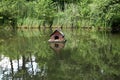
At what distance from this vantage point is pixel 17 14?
42469mm

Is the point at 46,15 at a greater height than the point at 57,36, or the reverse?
the point at 46,15

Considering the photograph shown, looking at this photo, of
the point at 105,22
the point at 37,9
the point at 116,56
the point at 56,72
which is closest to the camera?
the point at 56,72

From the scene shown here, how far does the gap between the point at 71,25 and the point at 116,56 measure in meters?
23.8

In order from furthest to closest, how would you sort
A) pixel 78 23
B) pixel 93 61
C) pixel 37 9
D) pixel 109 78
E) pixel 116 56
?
pixel 37 9 → pixel 78 23 → pixel 116 56 → pixel 93 61 → pixel 109 78

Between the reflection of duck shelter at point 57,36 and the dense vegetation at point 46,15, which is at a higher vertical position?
the dense vegetation at point 46,15

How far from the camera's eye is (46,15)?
4097 centimetres

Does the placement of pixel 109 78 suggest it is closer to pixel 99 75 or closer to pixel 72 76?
pixel 99 75

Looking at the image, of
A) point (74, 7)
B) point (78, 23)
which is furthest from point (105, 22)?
point (74, 7)

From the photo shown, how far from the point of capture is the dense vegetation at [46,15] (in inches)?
1453

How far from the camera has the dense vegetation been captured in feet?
121

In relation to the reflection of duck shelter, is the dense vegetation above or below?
above

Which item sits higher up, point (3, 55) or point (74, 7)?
point (74, 7)

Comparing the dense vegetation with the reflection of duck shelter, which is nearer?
the reflection of duck shelter

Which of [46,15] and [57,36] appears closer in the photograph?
[57,36]
